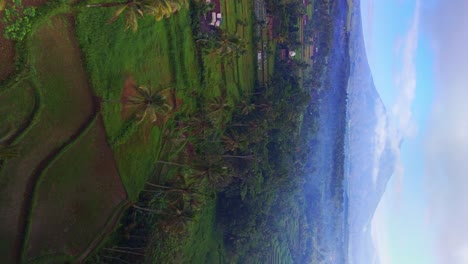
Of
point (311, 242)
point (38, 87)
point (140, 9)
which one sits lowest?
point (311, 242)

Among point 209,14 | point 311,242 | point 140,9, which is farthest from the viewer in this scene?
point 311,242

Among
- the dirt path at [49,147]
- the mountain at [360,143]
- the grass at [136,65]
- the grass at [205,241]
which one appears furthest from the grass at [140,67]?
the mountain at [360,143]

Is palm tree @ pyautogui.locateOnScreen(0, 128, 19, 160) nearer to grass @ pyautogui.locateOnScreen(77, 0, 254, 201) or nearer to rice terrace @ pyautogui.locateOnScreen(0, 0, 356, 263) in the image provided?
rice terrace @ pyautogui.locateOnScreen(0, 0, 356, 263)

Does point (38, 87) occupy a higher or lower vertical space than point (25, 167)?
higher

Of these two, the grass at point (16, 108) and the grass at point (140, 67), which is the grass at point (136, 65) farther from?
the grass at point (16, 108)

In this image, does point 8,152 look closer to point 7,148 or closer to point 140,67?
point 7,148

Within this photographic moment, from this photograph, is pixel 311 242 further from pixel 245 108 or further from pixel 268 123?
pixel 245 108

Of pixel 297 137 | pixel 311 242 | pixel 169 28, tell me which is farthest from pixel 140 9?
pixel 311 242
